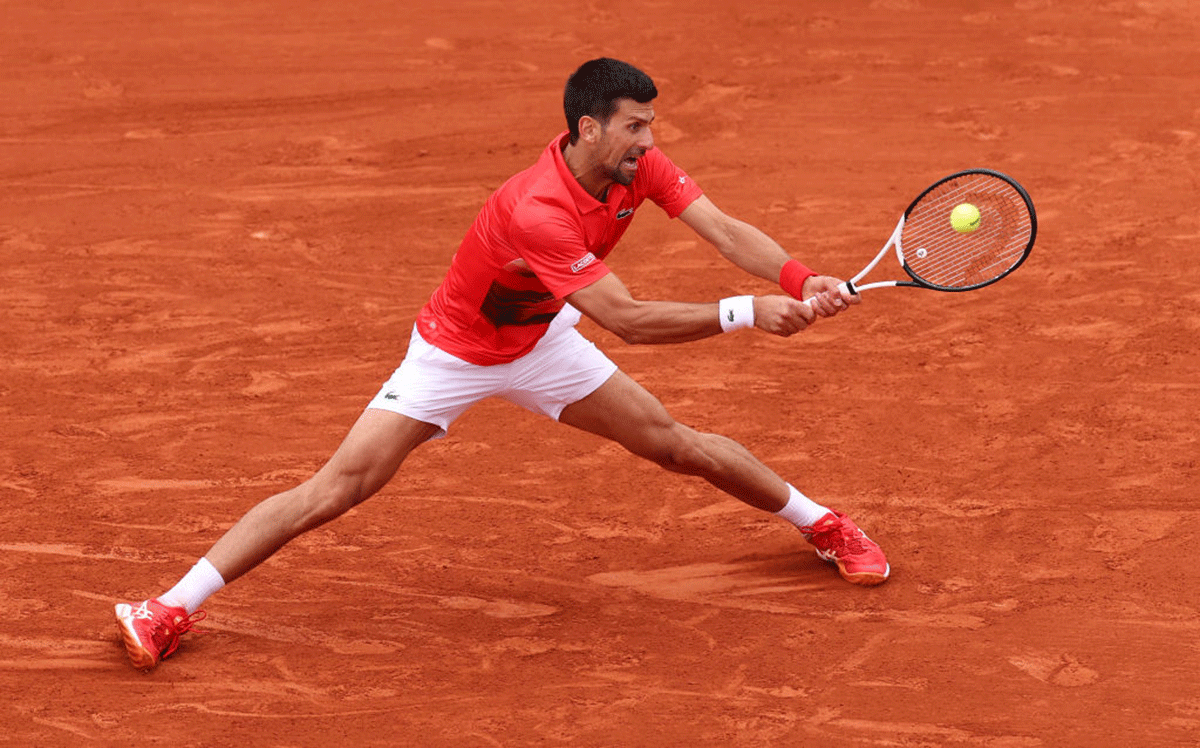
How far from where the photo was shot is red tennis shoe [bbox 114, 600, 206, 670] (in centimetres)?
566

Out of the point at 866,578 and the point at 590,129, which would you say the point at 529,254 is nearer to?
the point at 590,129

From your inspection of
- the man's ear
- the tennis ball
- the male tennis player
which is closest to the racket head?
the tennis ball

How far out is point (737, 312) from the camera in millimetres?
5328

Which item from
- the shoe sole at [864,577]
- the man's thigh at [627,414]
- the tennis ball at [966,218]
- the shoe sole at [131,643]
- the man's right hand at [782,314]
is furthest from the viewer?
the shoe sole at [864,577]

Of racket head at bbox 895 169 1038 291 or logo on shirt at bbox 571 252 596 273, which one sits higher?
logo on shirt at bbox 571 252 596 273

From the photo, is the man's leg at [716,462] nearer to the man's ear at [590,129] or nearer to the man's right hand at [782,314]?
the man's right hand at [782,314]

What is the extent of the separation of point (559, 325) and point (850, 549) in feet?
4.95

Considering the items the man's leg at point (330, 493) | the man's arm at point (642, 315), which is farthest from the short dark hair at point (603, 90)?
the man's leg at point (330, 493)

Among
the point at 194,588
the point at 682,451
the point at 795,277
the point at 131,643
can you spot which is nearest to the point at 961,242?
the point at 795,277

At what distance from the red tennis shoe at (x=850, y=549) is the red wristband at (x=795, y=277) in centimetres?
113

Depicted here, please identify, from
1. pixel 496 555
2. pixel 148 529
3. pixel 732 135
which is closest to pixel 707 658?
pixel 496 555

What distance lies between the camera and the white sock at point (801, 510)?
6.36 meters

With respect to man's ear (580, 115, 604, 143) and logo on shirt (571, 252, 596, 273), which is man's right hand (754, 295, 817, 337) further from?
man's ear (580, 115, 604, 143)

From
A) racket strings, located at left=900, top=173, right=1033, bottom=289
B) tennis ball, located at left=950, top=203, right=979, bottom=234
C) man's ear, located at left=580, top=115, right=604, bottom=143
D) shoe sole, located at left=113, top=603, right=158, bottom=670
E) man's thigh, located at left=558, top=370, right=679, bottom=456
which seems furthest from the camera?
racket strings, located at left=900, top=173, right=1033, bottom=289
